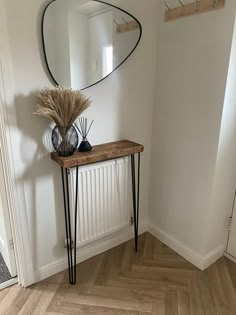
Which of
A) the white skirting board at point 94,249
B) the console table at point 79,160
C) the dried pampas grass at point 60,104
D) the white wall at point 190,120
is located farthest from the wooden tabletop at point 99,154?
the white skirting board at point 94,249

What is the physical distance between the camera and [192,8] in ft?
5.24

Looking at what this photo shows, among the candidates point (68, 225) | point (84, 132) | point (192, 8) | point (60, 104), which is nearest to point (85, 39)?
point (60, 104)

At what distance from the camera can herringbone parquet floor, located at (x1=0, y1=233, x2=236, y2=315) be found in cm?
158

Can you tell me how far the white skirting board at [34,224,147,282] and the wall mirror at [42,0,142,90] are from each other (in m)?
1.24

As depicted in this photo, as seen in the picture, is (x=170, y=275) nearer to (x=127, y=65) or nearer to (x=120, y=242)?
(x=120, y=242)

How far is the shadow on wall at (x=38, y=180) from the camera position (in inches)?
57.8

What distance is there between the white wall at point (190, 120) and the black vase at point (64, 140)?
80 cm

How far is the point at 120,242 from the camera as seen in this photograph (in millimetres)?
2186

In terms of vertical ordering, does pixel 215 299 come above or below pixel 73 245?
below

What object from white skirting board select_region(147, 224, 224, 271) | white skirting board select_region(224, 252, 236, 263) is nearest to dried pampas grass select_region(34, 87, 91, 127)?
white skirting board select_region(147, 224, 224, 271)

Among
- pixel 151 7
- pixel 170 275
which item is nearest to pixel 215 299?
pixel 170 275

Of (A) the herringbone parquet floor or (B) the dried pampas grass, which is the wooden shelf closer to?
(B) the dried pampas grass

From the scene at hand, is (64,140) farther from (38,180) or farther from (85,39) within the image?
(85,39)

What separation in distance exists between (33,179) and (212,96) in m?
1.27
